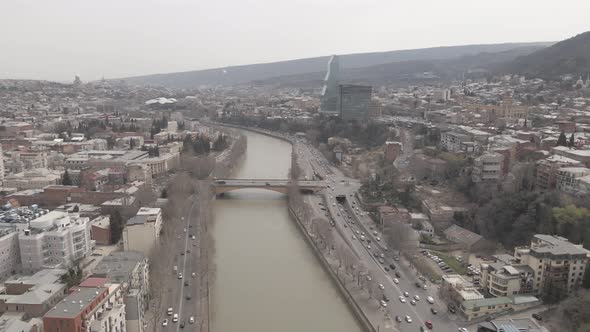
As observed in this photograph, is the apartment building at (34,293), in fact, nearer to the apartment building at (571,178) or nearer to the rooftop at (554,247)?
the rooftop at (554,247)

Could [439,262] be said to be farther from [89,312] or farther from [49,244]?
[49,244]

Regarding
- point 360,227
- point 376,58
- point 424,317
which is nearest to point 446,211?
point 360,227

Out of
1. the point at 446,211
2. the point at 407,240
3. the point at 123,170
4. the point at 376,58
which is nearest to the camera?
the point at 407,240

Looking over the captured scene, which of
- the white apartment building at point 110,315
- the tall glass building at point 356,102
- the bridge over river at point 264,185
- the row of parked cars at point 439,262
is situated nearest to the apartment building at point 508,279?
the row of parked cars at point 439,262

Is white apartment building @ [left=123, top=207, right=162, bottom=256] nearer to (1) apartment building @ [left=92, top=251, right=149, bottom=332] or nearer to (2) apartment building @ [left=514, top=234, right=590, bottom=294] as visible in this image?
(1) apartment building @ [left=92, top=251, right=149, bottom=332]

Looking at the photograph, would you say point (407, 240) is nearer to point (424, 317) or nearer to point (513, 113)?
point (424, 317)

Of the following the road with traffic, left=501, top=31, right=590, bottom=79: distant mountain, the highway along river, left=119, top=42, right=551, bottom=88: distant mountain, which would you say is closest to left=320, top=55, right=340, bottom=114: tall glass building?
left=501, top=31, right=590, bottom=79: distant mountain
